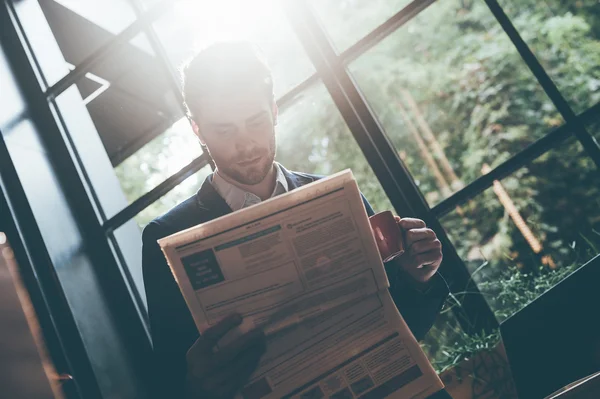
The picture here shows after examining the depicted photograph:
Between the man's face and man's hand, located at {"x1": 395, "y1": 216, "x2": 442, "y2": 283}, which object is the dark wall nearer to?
the man's face

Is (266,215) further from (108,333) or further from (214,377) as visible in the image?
(108,333)

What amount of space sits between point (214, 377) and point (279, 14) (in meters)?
1.24

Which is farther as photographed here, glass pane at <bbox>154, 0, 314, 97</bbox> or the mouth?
glass pane at <bbox>154, 0, 314, 97</bbox>

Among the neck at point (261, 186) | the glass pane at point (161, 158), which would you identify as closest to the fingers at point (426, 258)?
the neck at point (261, 186)

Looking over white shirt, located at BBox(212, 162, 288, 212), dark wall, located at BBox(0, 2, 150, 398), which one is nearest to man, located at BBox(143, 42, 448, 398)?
white shirt, located at BBox(212, 162, 288, 212)

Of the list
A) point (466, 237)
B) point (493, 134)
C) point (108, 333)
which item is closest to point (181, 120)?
point (108, 333)

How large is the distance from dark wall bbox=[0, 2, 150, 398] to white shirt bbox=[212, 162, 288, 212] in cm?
68

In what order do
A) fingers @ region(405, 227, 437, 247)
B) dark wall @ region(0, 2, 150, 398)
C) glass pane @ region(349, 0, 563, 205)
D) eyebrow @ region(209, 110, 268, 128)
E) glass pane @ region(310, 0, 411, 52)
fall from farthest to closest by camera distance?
glass pane @ region(349, 0, 563, 205)
glass pane @ region(310, 0, 411, 52)
dark wall @ region(0, 2, 150, 398)
eyebrow @ region(209, 110, 268, 128)
fingers @ region(405, 227, 437, 247)

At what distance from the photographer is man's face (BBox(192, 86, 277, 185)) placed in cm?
106

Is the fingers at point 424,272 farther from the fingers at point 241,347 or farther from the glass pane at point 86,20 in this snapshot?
the glass pane at point 86,20

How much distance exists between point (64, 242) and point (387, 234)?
1.22 m

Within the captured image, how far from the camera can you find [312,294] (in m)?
0.75

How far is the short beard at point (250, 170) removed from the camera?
3.52ft

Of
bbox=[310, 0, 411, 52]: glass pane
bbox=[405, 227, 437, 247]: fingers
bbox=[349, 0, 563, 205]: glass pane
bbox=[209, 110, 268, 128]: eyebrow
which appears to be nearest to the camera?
bbox=[405, 227, 437, 247]: fingers
